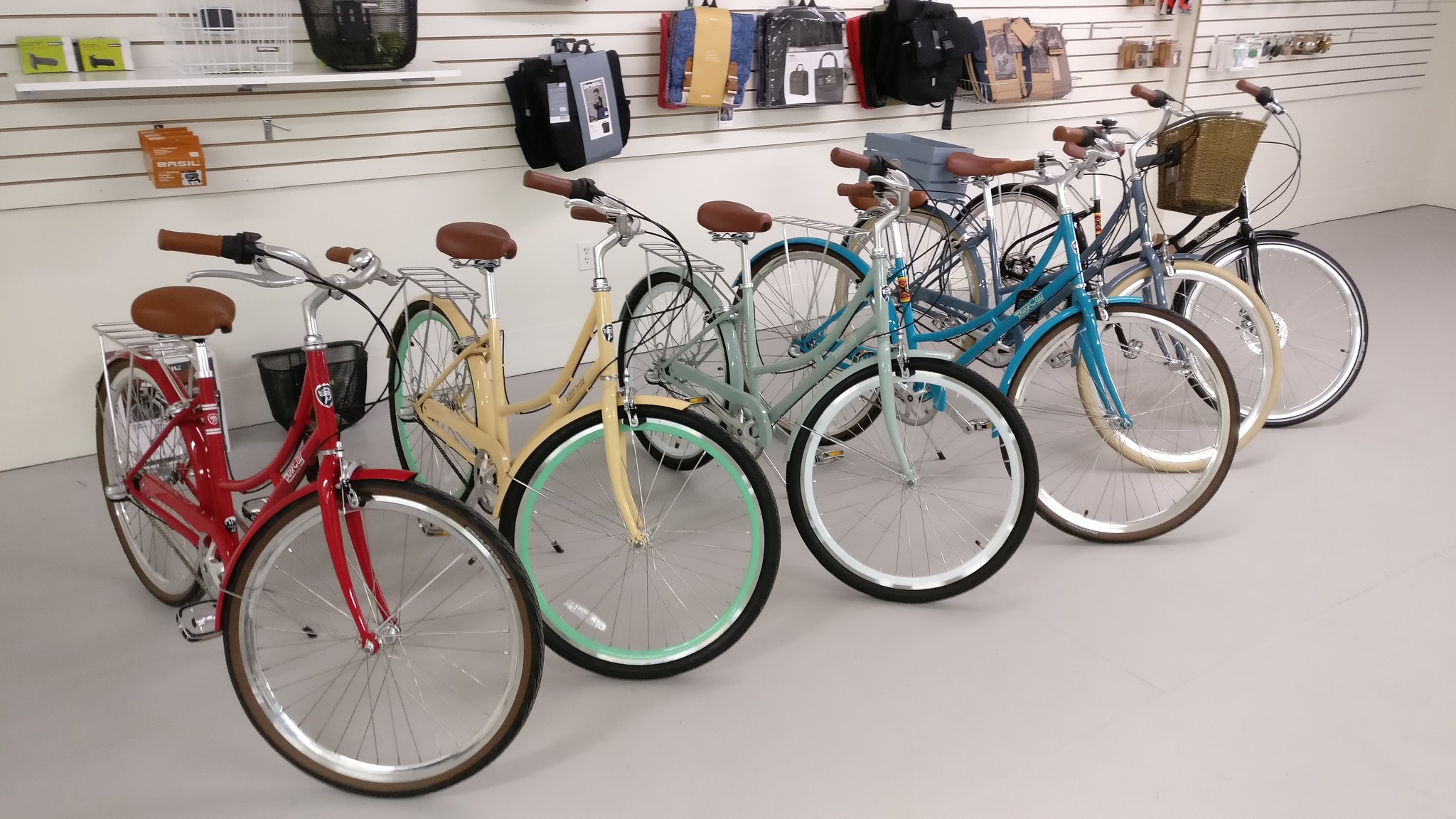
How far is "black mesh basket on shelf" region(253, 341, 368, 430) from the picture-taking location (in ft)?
11.3

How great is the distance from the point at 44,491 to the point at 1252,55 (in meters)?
6.60

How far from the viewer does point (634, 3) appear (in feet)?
13.1

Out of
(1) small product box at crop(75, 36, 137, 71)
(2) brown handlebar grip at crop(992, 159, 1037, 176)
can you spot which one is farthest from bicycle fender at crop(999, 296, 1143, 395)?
(1) small product box at crop(75, 36, 137, 71)

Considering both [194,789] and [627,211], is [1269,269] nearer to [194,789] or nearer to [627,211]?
[627,211]

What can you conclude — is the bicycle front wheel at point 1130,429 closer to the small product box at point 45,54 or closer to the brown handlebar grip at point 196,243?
the brown handlebar grip at point 196,243

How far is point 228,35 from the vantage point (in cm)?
314

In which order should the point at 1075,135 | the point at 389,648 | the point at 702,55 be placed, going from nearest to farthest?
the point at 389,648 → the point at 1075,135 → the point at 702,55

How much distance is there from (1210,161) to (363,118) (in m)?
3.11

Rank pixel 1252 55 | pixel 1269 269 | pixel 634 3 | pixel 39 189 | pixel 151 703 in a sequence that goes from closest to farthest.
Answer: pixel 151 703
pixel 39 189
pixel 634 3
pixel 1269 269
pixel 1252 55

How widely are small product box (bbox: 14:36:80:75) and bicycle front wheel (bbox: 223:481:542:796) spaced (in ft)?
5.59

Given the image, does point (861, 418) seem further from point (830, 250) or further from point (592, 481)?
point (592, 481)

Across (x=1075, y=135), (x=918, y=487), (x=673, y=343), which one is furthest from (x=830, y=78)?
(x=918, y=487)

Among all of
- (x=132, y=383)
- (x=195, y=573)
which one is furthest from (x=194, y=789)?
(x=132, y=383)

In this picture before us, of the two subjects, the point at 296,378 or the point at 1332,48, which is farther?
the point at 1332,48
